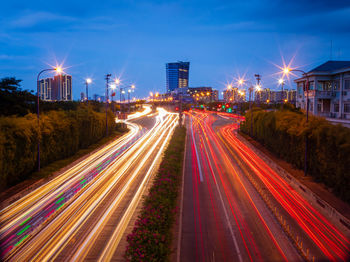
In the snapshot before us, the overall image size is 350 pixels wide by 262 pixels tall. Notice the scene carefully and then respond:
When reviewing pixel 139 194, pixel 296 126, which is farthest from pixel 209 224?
pixel 296 126

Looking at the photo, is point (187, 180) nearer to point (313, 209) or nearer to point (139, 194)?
point (139, 194)

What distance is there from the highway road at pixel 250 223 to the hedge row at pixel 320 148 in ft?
7.71

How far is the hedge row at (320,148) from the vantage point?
14492mm

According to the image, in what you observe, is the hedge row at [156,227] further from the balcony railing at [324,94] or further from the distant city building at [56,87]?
the distant city building at [56,87]

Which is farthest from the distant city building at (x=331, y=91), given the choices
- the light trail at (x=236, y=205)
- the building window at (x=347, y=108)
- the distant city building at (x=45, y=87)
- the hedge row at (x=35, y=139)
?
the distant city building at (x=45, y=87)

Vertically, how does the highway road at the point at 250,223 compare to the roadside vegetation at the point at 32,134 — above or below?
below

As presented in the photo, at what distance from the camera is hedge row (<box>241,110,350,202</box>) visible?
14.5 meters

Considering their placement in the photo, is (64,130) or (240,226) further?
(64,130)

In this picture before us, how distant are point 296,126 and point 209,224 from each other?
42.4 ft

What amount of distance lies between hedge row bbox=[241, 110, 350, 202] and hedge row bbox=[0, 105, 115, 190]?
2032 cm

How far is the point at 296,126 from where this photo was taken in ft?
68.2

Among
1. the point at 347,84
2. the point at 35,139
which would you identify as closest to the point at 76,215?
the point at 35,139

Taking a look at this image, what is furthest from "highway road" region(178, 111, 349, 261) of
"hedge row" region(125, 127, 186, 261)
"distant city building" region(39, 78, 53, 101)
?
"distant city building" region(39, 78, 53, 101)

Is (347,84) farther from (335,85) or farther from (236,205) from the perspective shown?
(236,205)
